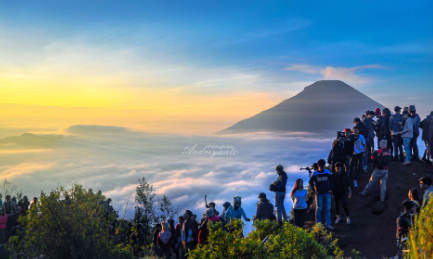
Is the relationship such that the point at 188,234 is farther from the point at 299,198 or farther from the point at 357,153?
the point at 357,153

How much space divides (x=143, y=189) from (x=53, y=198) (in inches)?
566

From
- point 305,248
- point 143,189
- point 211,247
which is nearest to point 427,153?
point 305,248

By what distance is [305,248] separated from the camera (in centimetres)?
516

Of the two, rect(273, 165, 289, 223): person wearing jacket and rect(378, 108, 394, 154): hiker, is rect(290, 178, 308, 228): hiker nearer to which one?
rect(273, 165, 289, 223): person wearing jacket

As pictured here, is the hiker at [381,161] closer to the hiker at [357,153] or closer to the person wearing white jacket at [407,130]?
the hiker at [357,153]

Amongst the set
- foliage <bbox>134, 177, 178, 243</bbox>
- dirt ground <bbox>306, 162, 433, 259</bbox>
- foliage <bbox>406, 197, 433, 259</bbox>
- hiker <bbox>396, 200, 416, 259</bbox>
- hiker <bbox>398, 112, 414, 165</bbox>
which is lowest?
foliage <bbox>134, 177, 178, 243</bbox>

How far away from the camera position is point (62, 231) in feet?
23.5

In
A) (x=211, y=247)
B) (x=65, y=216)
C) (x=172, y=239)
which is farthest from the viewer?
(x=172, y=239)

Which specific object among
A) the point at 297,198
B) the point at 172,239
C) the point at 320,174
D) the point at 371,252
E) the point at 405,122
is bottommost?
the point at 371,252

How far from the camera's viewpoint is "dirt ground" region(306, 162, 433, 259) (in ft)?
32.9

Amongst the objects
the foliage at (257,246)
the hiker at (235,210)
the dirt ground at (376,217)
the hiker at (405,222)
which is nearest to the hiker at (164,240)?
the hiker at (235,210)

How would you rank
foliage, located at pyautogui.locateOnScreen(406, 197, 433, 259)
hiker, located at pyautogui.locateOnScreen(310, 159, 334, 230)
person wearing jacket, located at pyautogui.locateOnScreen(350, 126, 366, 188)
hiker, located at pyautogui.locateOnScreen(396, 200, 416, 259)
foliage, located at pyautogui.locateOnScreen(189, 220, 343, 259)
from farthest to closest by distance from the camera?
person wearing jacket, located at pyautogui.locateOnScreen(350, 126, 366, 188) < hiker, located at pyautogui.locateOnScreen(310, 159, 334, 230) < hiker, located at pyautogui.locateOnScreen(396, 200, 416, 259) < foliage, located at pyautogui.locateOnScreen(189, 220, 343, 259) < foliage, located at pyautogui.locateOnScreen(406, 197, 433, 259)

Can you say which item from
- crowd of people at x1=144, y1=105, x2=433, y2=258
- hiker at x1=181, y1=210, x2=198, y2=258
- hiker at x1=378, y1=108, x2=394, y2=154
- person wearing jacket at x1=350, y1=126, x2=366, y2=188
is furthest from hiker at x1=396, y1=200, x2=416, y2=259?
hiker at x1=378, y1=108, x2=394, y2=154

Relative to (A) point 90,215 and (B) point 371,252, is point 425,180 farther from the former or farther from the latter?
(A) point 90,215
